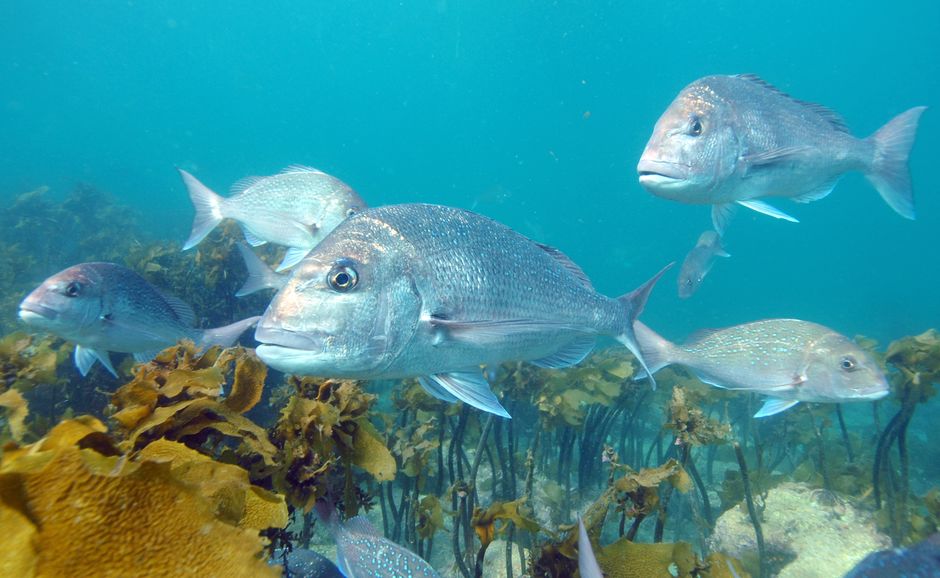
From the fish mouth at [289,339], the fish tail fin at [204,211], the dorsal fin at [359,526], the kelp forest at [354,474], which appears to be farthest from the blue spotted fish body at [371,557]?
the fish tail fin at [204,211]

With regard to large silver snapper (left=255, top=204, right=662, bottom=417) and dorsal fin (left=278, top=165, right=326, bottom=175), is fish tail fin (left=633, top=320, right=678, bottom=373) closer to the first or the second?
large silver snapper (left=255, top=204, right=662, bottom=417)

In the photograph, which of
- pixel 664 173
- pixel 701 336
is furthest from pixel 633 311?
pixel 701 336

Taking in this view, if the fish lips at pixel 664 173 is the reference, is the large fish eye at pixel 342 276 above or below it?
below

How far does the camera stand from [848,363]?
4.60m

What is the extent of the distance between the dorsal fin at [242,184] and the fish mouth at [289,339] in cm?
547

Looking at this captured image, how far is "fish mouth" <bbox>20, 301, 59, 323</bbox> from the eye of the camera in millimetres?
4246

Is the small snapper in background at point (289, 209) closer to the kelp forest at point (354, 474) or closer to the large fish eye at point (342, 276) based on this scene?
the kelp forest at point (354, 474)

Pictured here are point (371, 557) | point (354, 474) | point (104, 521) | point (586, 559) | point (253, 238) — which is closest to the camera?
point (104, 521)

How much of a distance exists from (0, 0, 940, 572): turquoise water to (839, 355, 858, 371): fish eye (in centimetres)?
A: 3677

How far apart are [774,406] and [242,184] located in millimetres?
7865

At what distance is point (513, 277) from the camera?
3.16m

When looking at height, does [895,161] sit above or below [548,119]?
below

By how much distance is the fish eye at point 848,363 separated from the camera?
4.58 m

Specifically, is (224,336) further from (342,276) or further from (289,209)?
(342,276)
